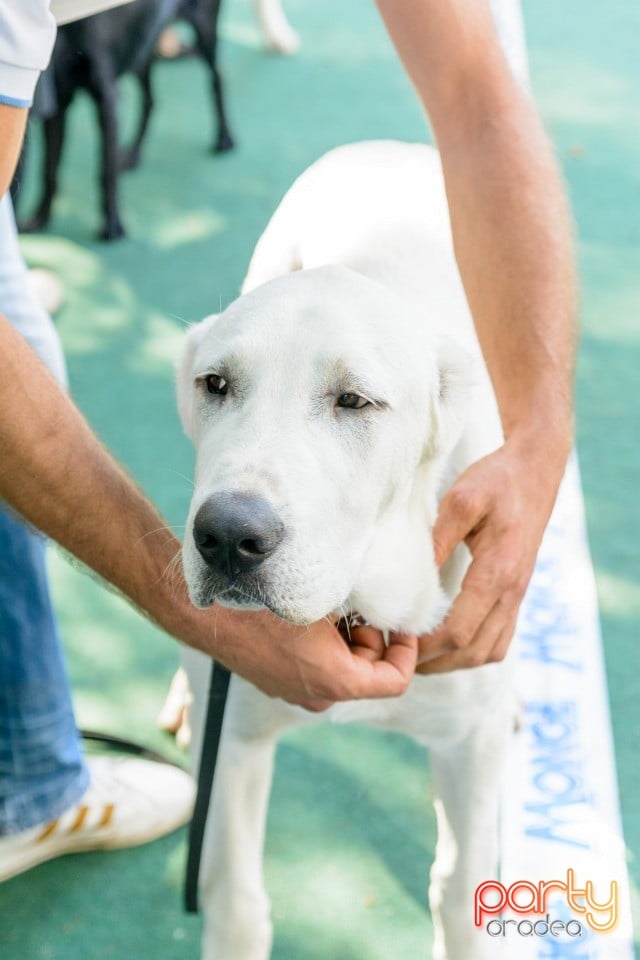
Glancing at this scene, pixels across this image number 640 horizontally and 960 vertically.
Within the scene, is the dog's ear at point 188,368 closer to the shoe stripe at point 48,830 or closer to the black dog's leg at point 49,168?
the shoe stripe at point 48,830

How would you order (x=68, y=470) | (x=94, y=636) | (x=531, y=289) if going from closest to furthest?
(x=68, y=470), (x=531, y=289), (x=94, y=636)

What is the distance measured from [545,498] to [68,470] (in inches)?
34.0

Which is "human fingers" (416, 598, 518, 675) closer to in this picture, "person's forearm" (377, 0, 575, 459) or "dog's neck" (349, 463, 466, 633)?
"dog's neck" (349, 463, 466, 633)

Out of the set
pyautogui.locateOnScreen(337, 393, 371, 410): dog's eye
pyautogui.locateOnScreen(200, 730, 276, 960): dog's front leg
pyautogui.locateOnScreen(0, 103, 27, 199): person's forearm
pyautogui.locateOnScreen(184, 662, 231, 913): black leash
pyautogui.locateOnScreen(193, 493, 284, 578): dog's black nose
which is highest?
pyautogui.locateOnScreen(0, 103, 27, 199): person's forearm

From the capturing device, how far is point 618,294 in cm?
489

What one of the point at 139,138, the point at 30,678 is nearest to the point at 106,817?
the point at 30,678

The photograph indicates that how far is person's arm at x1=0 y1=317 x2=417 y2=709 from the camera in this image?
1.94 meters

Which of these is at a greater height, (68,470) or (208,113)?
(68,470)

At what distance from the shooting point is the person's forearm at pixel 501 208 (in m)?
2.33

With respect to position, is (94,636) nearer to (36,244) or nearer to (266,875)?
(266,875)

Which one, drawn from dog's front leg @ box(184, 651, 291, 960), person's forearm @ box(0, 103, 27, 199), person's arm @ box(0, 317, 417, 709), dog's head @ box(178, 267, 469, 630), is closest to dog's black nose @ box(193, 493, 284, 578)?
dog's head @ box(178, 267, 469, 630)

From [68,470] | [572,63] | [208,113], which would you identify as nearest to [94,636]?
[68,470]

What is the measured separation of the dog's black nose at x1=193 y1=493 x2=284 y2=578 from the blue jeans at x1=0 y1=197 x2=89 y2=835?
2.92 ft

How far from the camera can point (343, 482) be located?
6.19ft
